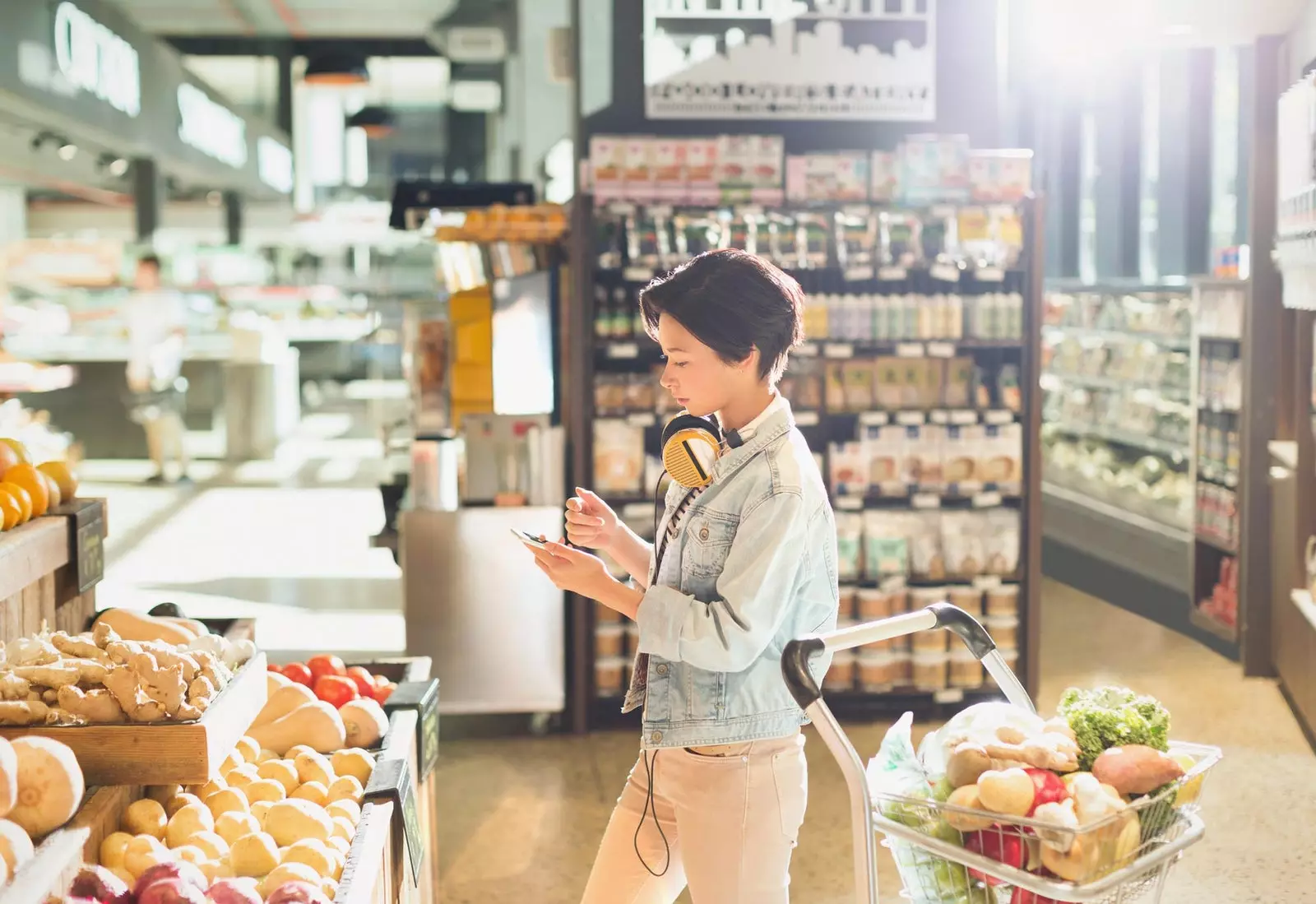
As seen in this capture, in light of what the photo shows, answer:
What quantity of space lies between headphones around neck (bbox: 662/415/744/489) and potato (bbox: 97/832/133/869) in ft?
3.71

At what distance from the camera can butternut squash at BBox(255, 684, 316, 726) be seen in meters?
3.24

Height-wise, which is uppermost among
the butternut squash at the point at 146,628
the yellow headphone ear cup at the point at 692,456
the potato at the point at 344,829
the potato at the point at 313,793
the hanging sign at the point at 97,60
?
the hanging sign at the point at 97,60

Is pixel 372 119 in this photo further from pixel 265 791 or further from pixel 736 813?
pixel 736 813

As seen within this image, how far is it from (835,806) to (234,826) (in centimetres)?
268

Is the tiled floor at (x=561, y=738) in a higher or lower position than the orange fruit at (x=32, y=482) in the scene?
lower

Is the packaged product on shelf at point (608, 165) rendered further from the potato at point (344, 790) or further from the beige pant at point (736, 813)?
the beige pant at point (736, 813)

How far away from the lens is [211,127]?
15.9m

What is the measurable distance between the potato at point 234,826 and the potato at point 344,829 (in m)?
0.14

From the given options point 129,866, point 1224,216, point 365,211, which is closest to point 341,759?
point 129,866

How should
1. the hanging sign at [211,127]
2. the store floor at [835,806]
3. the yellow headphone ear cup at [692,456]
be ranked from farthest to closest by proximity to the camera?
the hanging sign at [211,127] < the store floor at [835,806] < the yellow headphone ear cup at [692,456]

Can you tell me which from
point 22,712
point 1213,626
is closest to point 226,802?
point 22,712

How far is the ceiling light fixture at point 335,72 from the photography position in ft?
44.0

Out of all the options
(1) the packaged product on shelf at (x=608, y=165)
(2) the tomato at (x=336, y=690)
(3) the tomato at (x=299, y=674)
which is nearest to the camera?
(2) the tomato at (x=336, y=690)

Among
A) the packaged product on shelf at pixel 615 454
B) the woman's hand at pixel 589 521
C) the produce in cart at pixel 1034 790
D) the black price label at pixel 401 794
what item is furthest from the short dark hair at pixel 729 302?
the packaged product on shelf at pixel 615 454
